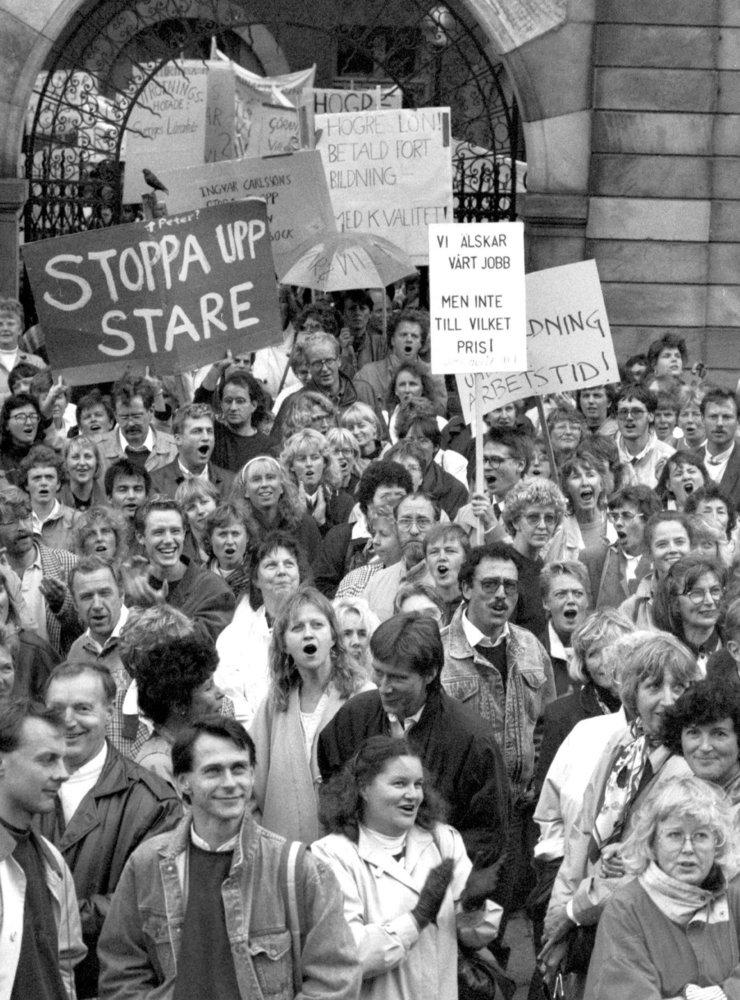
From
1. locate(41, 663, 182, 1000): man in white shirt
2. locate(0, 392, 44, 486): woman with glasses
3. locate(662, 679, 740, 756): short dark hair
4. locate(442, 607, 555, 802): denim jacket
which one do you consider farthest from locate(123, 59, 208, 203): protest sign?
locate(662, 679, 740, 756): short dark hair

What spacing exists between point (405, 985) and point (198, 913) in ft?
2.60

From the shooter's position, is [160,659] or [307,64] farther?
[307,64]

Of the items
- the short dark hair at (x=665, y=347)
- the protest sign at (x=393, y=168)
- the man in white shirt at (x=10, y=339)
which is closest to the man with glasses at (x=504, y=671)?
the man in white shirt at (x=10, y=339)


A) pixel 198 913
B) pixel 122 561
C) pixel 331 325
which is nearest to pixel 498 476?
pixel 122 561

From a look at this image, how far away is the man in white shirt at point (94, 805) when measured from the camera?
18.8 ft

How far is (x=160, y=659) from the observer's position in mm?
6367

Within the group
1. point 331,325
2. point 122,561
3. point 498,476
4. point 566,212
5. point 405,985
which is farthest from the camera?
point 566,212

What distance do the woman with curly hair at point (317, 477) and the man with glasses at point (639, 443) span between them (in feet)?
5.72

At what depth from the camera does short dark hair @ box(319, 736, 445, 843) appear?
571 cm

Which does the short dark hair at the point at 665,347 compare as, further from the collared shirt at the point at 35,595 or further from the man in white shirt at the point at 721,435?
the collared shirt at the point at 35,595

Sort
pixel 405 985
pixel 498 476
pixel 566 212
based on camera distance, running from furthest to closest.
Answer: pixel 566 212, pixel 498 476, pixel 405 985

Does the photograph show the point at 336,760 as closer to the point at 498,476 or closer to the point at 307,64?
the point at 498,476

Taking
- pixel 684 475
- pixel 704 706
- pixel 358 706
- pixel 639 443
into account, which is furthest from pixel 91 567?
pixel 639 443

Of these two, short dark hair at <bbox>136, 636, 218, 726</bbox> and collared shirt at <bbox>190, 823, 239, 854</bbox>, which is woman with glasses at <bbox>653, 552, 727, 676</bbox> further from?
collared shirt at <bbox>190, 823, 239, 854</bbox>
